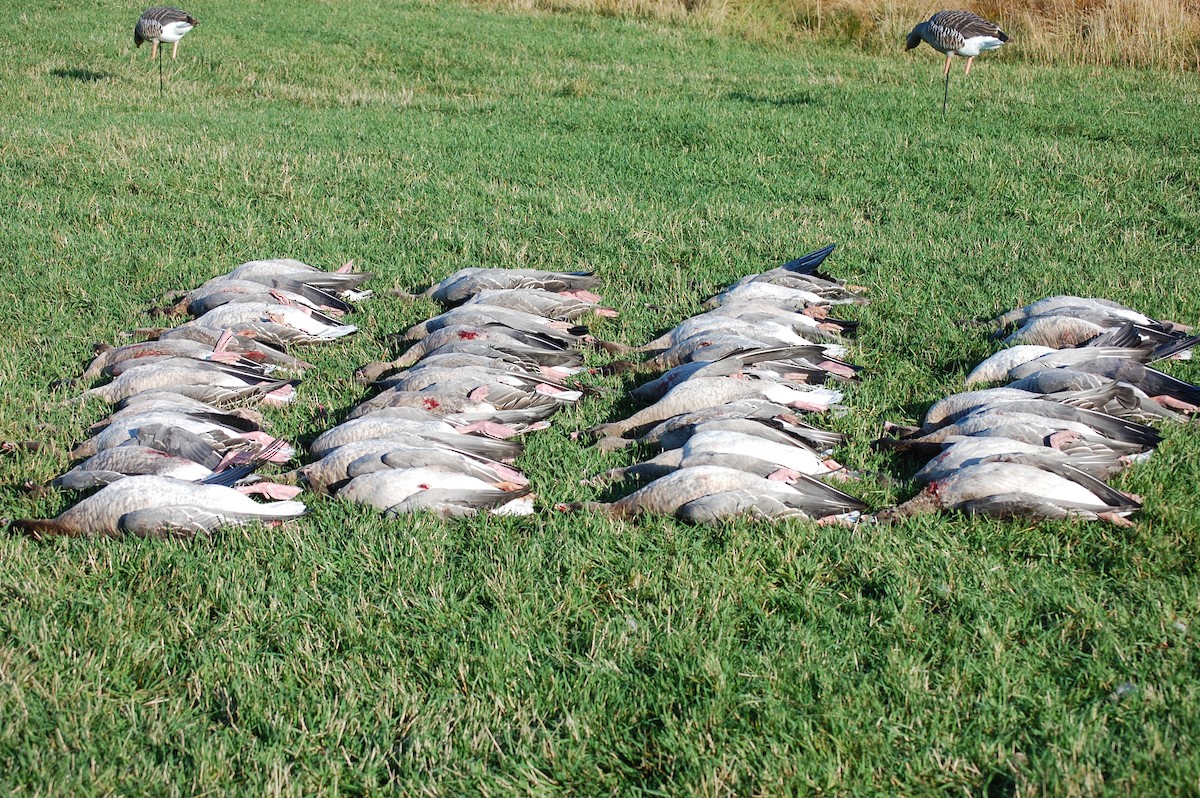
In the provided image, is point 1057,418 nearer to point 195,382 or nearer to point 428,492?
point 428,492

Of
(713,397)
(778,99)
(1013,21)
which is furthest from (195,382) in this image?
(1013,21)

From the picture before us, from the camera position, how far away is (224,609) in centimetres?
360

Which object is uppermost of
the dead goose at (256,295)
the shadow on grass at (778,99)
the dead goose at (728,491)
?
the shadow on grass at (778,99)

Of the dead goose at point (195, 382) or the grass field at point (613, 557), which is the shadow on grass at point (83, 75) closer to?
the grass field at point (613, 557)

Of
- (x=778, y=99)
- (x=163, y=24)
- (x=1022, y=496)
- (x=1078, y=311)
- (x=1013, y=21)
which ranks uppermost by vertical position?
(x=1013, y=21)

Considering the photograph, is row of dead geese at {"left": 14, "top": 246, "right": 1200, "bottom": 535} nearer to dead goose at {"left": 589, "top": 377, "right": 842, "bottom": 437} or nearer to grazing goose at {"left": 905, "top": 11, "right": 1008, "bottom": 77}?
dead goose at {"left": 589, "top": 377, "right": 842, "bottom": 437}

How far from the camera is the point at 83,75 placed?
49.6 feet

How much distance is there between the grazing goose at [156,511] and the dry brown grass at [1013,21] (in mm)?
14467

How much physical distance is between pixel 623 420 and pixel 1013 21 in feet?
47.4

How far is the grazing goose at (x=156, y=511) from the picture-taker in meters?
4.04

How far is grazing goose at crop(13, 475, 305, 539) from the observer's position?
13.3ft

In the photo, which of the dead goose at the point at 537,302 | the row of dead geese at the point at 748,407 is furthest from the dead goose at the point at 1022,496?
the dead goose at the point at 537,302

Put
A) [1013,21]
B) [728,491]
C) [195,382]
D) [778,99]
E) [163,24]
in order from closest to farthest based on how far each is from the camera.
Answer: [728,491]
[195,382]
[778,99]
[163,24]
[1013,21]

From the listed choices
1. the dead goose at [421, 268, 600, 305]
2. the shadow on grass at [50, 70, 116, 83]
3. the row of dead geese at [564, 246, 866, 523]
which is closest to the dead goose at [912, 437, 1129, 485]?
the row of dead geese at [564, 246, 866, 523]
